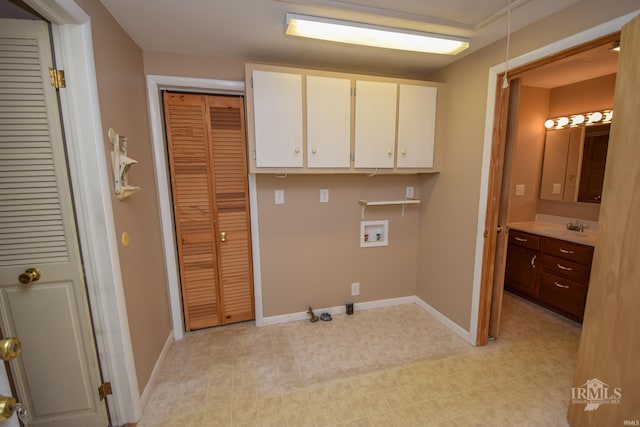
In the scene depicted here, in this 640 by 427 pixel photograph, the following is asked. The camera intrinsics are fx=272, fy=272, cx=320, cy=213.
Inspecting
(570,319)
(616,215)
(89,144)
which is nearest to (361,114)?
(616,215)

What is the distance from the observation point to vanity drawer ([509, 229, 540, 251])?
2.93 metres

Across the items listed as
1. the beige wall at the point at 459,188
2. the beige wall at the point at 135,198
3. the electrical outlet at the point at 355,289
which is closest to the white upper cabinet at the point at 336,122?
the beige wall at the point at 459,188

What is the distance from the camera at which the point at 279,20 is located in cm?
175

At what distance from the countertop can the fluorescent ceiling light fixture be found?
206cm

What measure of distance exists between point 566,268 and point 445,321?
50.4 inches

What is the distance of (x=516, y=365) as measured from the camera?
2.11 m

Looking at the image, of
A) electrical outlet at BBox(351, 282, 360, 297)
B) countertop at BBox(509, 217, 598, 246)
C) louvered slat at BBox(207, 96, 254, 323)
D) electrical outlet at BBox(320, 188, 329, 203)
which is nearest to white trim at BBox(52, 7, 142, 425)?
louvered slat at BBox(207, 96, 254, 323)

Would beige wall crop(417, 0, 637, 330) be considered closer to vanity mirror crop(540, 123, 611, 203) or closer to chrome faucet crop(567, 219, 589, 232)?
chrome faucet crop(567, 219, 589, 232)

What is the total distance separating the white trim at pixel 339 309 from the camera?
2724 mm

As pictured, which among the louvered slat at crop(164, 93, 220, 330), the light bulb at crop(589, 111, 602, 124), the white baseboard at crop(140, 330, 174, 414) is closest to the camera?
the white baseboard at crop(140, 330, 174, 414)

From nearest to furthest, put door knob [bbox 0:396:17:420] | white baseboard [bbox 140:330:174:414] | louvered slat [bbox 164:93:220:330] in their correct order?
door knob [bbox 0:396:17:420] < white baseboard [bbox 140:330:174:414] < louvered slat [bbox 164:93:220:330]

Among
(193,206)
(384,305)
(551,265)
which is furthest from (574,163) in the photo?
(193,206)

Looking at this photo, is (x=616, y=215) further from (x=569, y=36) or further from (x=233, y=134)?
(x=233, y=134)

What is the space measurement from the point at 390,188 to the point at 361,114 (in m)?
0.90
